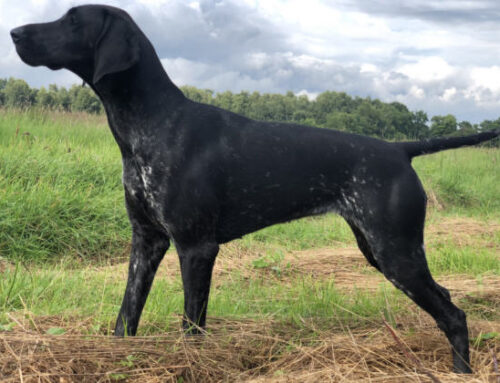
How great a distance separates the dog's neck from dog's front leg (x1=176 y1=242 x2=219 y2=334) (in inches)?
27.9

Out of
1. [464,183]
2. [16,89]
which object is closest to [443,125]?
[464,183]

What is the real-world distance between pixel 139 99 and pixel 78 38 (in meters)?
0.48

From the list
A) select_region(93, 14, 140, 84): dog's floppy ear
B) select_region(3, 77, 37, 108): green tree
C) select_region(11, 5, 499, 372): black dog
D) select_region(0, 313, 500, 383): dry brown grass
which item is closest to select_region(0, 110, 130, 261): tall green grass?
select_region(0, 313, 500, 383): dry brown grass

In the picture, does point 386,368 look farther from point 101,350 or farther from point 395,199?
point 101,350

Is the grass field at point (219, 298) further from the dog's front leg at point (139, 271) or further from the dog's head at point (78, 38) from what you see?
the dog's head at point (78, 38)

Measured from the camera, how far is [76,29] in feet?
9.88

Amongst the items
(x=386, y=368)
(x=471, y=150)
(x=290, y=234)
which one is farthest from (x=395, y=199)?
(x=471, y=150)

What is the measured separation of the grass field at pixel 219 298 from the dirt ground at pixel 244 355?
0.03ft

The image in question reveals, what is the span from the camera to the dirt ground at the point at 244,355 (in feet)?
8.96

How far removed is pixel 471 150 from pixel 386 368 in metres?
16.0

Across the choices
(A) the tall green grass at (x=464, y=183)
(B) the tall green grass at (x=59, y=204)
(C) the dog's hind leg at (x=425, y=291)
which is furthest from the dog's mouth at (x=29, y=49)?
(A) the tall green grass at (x=464, y=183)

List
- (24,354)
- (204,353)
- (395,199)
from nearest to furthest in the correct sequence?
(24,354) < (204,353) < (395,199)

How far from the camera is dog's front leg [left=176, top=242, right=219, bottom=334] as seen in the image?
305 centimetres

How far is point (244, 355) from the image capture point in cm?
317
